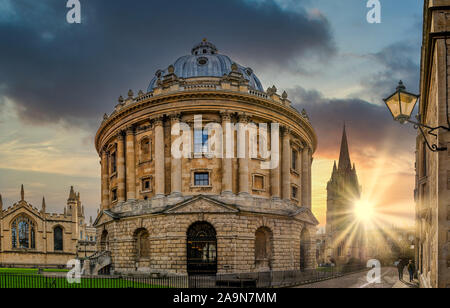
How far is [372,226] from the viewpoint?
378ft

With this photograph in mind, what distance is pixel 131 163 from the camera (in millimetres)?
40156

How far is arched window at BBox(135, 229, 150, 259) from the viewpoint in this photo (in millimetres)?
37250

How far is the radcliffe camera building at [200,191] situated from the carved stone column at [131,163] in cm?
10

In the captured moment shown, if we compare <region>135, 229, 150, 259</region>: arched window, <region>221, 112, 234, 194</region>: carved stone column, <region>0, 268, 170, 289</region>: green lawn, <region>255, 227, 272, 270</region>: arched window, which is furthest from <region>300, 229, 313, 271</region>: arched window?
<region>0, 268, 170, 289</region>: green lawn

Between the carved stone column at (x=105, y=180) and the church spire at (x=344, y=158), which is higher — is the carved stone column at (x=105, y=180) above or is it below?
below

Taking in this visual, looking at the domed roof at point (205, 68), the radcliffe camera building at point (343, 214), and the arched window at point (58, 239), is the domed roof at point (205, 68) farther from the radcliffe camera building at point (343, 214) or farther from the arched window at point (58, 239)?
the radcliffe camera building at point (343, 214)

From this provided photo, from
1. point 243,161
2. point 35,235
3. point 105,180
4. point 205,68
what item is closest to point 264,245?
point 243,161

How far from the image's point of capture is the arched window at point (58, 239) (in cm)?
8969

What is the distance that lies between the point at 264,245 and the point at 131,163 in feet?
48.5

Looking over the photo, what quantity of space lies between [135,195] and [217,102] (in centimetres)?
1180

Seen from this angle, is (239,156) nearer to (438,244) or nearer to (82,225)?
(438,244)

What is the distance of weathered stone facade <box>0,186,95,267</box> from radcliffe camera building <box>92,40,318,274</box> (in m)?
50.6

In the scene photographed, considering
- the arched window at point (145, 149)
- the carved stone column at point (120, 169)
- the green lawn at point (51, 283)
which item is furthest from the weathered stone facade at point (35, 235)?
the green lawn at point (51, 283)

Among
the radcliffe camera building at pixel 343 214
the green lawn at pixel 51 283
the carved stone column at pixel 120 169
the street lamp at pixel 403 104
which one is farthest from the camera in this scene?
the radcliffe camera building at pixel 343 214
